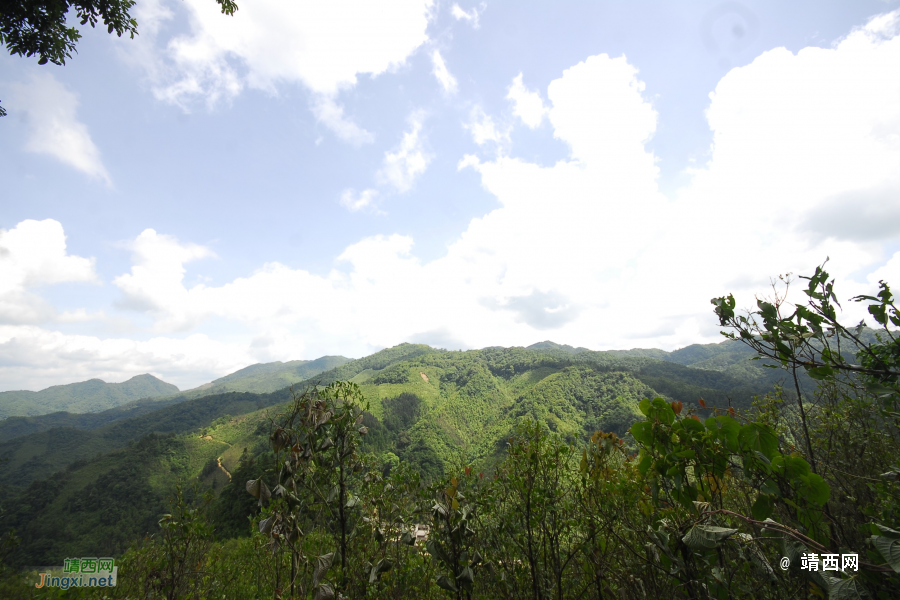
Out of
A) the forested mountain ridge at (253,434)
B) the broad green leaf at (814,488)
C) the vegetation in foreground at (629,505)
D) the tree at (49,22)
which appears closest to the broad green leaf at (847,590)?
the vegetation in foreground at (629,505)

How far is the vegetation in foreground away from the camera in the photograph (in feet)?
5.18

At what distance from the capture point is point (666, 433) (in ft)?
6.05

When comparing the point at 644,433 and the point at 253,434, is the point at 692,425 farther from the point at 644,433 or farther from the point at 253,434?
the point at 253,434

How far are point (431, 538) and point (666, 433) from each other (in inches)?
106

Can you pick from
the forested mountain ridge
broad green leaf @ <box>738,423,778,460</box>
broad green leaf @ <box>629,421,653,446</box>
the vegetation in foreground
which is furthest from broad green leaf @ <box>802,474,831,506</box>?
the forested mountain ridge

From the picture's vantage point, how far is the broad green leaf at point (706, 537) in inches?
56.7

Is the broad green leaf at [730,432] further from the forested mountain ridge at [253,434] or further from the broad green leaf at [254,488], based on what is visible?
the forested mountain ridge at [253,434]

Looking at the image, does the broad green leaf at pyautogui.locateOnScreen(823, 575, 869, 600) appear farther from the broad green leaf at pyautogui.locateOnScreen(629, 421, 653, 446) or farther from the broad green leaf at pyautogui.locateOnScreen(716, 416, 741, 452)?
the broad green leaf at pyautogui.locateOnScreen(629, 421, 653, 446)

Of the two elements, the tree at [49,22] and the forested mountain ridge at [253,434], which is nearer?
the tree at [49,22]

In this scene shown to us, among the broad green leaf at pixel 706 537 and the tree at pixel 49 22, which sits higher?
the tree at pixel 49 22

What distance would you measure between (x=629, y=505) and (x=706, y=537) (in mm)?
2159

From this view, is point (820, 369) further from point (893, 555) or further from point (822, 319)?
point (893, 555)

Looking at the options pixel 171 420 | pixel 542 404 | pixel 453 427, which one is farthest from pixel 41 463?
pixel 542 404

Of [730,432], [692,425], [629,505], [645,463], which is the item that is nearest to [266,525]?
[645,463]
